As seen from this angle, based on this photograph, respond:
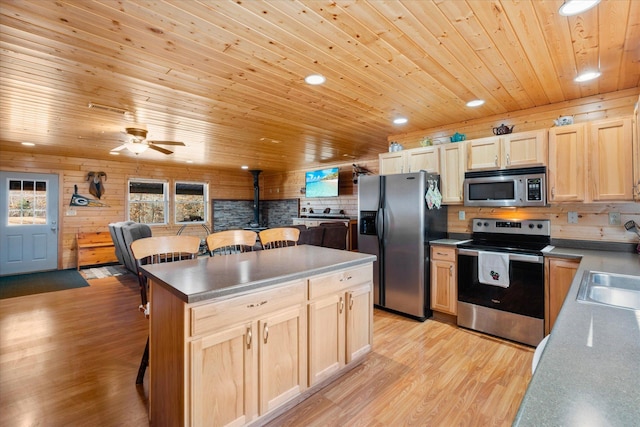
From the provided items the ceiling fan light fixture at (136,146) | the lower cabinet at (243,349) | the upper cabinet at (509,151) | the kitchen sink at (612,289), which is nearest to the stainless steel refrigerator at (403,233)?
the upper cabinet at (509,151)

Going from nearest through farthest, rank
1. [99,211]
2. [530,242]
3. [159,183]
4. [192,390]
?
[192,390] → [530,242] → [99,211] → [159,183]

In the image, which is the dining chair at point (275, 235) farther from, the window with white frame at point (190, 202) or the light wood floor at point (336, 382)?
the window with white frame at point (190, 202)

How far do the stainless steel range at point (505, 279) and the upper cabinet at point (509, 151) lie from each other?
0.65 metres

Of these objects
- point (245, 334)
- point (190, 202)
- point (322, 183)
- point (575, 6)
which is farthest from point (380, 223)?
point (190, 202)

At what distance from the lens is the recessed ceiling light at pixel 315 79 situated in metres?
2.55

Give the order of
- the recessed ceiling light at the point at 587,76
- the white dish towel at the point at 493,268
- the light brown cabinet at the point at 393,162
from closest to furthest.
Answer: the recessed ceiling light at the point at 587,76
the white dish towel at the point at 493,268
the light brown cabinet at the point at 393,162

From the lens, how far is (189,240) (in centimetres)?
239

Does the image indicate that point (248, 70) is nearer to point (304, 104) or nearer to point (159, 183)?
Result: point (304, 104)

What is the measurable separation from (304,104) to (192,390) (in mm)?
2732

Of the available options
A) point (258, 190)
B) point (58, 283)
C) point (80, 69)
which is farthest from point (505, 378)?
point (258, 190)

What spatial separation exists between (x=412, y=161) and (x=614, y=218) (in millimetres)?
2017

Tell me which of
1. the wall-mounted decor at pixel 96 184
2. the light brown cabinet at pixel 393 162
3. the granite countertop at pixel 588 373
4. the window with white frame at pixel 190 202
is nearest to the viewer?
the granite countertop at pixel 588 373

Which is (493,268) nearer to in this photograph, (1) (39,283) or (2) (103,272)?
(2) (103,272)

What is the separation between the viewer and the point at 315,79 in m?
2.61
